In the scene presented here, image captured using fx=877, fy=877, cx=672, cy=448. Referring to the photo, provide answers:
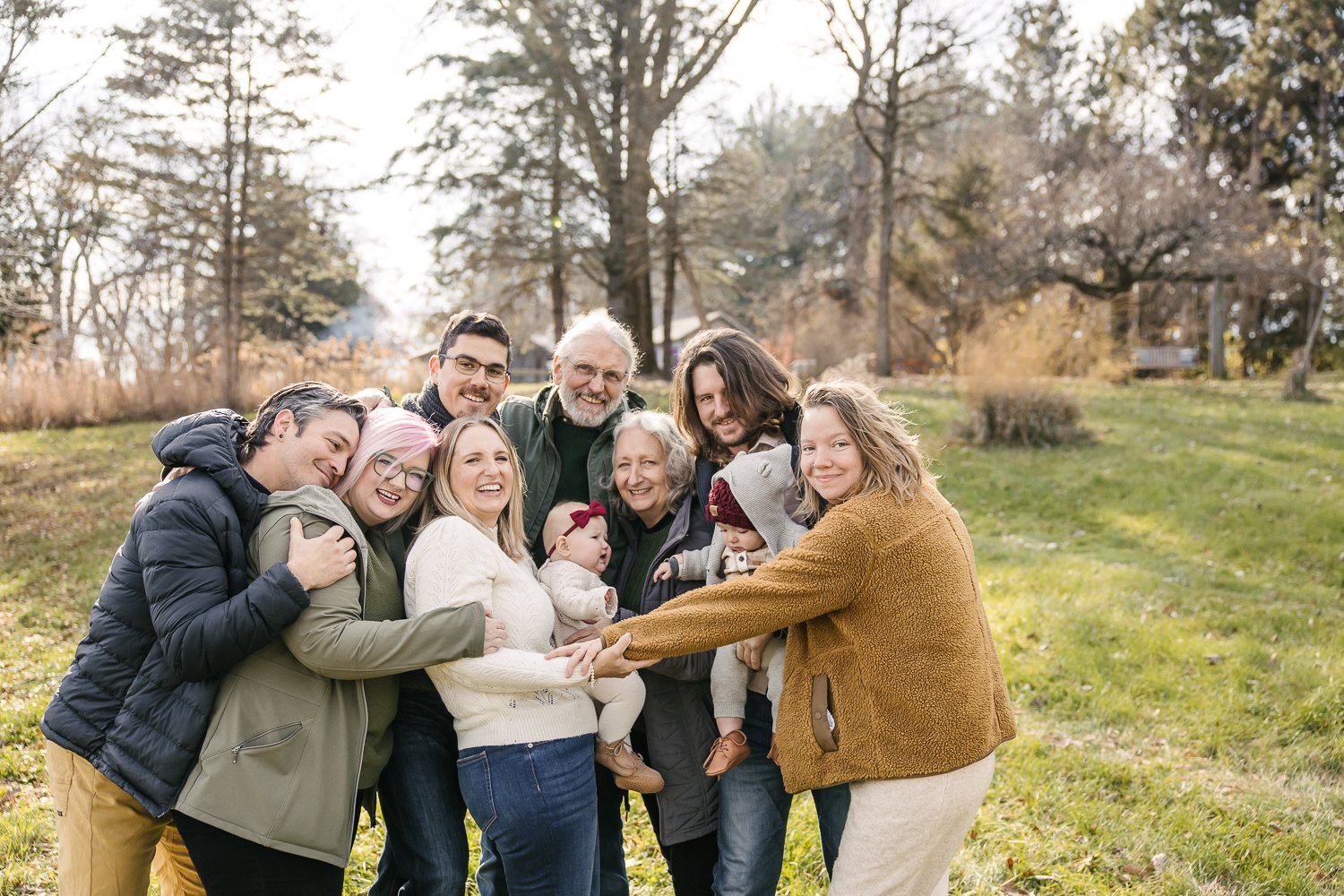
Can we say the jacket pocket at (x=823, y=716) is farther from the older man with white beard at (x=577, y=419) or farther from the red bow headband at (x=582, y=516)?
the older man with white beard at (x=577, y=419)

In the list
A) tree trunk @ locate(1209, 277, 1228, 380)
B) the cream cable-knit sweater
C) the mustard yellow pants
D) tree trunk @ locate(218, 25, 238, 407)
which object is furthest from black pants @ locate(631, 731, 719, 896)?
tree trunk @ locate(1209, 277, 1228, 380)

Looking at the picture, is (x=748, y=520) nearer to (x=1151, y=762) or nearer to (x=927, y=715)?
(x=927, y=715)

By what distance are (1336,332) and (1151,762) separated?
32470mm

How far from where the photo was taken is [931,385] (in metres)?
18.5

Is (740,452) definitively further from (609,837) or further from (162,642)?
(162,642)

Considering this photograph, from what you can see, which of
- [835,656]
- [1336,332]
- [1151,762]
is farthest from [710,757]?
[1336,332]

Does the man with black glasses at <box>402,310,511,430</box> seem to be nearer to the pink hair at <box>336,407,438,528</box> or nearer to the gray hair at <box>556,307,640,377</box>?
the gray hair at <box>556,307,640,377</box>

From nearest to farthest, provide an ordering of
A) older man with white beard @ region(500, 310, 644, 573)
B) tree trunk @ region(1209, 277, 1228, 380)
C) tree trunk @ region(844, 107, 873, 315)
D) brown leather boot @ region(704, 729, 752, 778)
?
brown leather boot @ region(704, 729, 752, 778) < older man with white beard @ region(500, 310, 644, 573) < tree trunk @ region(1209, 277, 1228, 380) < tree trunk @ region(844, 107, 873, 315)

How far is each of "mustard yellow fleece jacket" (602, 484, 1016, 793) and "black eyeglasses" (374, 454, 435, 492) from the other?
2.83ft

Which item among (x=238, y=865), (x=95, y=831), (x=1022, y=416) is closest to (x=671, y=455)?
(x=238, y=865)

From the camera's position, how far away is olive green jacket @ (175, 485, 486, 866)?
2.20 m

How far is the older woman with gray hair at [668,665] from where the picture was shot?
2.95m

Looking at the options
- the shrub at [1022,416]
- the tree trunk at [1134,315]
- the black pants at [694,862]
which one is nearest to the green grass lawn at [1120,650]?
the shrub at [1022,416]

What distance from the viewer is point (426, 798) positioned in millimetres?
2676
